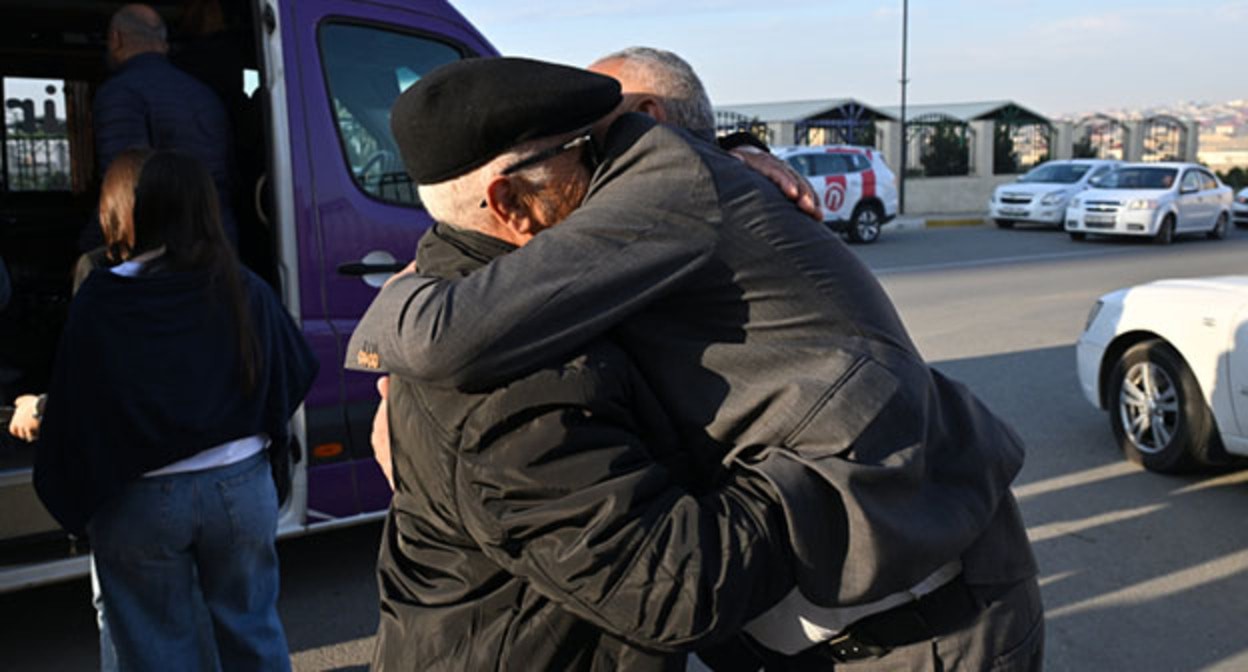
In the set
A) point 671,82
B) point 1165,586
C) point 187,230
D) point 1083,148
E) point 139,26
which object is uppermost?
point 1083,148

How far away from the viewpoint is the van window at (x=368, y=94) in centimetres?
401

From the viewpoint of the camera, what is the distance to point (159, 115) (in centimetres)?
396

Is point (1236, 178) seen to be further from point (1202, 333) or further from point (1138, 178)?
point (1202, 333)

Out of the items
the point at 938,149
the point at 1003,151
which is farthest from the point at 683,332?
the point at 1003,151

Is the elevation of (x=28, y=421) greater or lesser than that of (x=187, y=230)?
lesser

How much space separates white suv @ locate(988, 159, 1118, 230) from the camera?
22375mm

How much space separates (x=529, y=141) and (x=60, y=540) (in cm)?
291

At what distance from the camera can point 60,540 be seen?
11.6 ft

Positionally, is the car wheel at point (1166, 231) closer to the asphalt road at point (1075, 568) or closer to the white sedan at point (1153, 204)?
the white sedan at point (1153, 204)

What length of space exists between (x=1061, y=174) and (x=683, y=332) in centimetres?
2443

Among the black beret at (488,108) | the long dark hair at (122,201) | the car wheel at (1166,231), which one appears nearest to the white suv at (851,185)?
the car wheel at (1166,231)

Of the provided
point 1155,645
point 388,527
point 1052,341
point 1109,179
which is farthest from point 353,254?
point 1109,179

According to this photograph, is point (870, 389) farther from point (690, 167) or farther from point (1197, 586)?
point (1197, 586)

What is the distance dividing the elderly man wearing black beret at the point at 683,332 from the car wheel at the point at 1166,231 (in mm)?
20224
